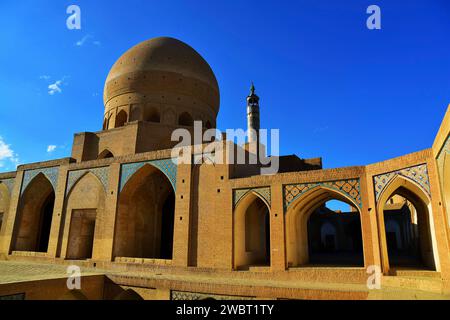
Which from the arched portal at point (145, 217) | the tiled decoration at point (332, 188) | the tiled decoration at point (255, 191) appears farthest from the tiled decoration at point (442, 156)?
the arched portal at point (145, 217)

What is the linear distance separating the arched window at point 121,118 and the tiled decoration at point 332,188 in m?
8.65

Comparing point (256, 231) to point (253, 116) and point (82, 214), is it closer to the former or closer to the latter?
point (82, 214)

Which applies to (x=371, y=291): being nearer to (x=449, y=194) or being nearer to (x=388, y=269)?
(x=388, y=269)

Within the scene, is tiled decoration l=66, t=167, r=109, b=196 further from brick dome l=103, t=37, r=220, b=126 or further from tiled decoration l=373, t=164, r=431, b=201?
tiled decoration l=373, t=164, r=431, b=201

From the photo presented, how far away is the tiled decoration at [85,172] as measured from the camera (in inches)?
449

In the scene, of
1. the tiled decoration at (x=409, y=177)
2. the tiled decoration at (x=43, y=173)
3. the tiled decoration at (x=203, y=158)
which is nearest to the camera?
the tiled decoration at (x=409, y=177)

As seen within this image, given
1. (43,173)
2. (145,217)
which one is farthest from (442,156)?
(43,173)

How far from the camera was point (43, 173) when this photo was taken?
42.7 feet

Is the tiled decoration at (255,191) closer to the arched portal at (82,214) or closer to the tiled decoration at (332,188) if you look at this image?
the tiled decoration at (332,188)

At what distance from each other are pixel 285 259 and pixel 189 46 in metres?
11.0

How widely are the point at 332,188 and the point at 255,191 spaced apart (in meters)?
1.92

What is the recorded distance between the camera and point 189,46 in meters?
15.7

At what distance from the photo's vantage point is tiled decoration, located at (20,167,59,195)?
1262cm
